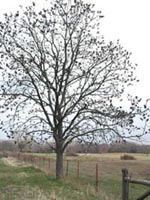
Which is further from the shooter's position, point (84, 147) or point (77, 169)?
point (77, 169)

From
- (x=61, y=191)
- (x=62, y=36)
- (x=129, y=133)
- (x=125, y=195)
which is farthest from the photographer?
(x=62, y=36)

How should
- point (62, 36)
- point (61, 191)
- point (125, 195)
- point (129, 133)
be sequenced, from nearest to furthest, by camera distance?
point (125, 195) < point (61, 191) < point (129, 133) < point (62, 36)

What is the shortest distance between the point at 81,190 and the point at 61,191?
107cm

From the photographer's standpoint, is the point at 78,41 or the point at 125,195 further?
the point at 78,41

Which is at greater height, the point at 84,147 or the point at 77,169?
the point at 84,147

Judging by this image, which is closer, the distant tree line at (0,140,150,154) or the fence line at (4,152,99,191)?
the distant tree line at (0,140,150,154)

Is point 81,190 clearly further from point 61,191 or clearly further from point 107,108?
point 107,108

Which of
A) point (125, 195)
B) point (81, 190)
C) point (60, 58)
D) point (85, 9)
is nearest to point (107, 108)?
point (60, 58)

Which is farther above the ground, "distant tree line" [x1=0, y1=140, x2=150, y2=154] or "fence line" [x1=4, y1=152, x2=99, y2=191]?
"distant tree line" [x1=0, y1=140, x2=150, y2=154]

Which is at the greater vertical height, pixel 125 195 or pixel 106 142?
pixel 106 142

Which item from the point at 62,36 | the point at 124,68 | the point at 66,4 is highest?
the point at 66,4

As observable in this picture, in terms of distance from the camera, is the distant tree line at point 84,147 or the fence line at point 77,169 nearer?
the distant tree line at point 84,147

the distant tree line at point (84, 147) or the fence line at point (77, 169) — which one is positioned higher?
the distant tree line at point (84, 147)

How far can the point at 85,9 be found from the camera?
2780cm
